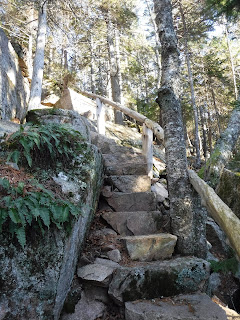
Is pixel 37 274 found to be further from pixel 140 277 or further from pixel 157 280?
pixel 157 280

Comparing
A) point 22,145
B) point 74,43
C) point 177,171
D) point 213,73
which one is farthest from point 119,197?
point 213,73

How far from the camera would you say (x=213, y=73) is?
1523 cm

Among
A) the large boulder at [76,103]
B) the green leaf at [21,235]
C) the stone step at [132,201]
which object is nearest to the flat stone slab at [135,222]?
the stone step at [132,201]

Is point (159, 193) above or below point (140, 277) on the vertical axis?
above

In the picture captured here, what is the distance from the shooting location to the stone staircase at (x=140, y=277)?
8.67ft

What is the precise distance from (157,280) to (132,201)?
176cm

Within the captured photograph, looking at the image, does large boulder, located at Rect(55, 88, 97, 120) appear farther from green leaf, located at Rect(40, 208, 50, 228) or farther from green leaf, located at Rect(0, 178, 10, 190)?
green leaf, located at Rect(40, 208, 50, 228)

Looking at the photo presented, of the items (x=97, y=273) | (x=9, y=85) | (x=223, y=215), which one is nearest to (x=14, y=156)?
(x=97, y=273)

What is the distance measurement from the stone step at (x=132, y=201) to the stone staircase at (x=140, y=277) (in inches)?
11.7

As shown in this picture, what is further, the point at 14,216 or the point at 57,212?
the point at 57,212

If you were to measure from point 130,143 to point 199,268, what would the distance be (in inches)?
295

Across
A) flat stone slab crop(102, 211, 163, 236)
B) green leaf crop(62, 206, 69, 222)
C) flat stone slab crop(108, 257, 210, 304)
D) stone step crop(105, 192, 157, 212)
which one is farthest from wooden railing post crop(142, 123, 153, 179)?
green leaf crop(62, 206, 69, 222)

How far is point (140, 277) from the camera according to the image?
290 cm

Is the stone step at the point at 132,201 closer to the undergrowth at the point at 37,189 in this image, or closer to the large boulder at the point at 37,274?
the undergrowth at the point at 37,189
